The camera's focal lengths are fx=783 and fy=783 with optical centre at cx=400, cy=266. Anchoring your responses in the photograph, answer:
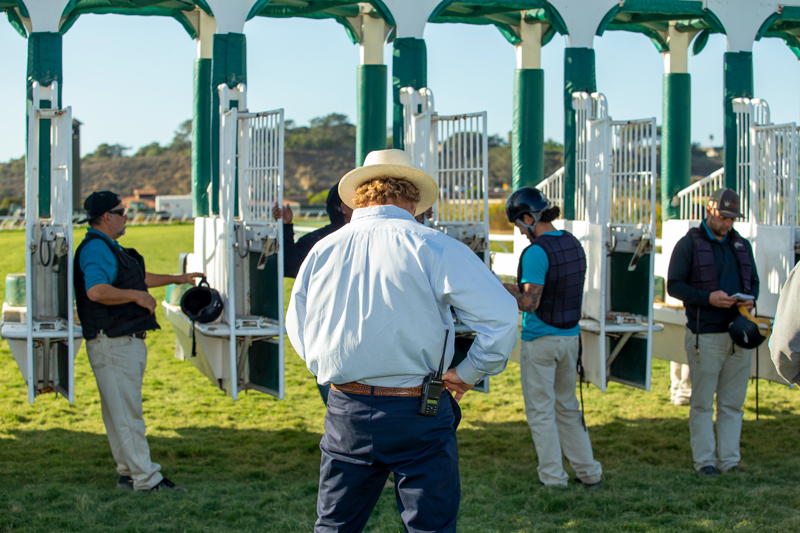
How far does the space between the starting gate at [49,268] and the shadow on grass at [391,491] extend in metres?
0.60

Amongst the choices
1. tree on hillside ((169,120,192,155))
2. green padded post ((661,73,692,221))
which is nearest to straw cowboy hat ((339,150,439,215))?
green padded post ((661,73,692,221))

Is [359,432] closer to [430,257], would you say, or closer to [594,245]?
[430,257]

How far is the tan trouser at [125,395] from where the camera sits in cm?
409

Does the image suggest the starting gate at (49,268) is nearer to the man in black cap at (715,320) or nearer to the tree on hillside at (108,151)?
the man in black cap at (715,320)

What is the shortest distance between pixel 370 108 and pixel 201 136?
1375 mm

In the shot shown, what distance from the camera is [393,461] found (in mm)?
2174

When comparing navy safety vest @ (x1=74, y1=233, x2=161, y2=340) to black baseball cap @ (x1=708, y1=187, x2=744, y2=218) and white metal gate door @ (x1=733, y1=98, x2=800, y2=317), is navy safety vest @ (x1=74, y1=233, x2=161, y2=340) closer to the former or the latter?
black baseball cap @ (x1=708, y1=187, x2=744, y2=218)

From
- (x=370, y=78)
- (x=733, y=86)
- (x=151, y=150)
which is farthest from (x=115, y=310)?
(x=151, y=150)

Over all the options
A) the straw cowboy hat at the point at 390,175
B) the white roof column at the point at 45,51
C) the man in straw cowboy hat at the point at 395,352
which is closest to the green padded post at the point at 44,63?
the white roof column at the point at 45,51

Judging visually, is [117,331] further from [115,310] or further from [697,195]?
[697,195]

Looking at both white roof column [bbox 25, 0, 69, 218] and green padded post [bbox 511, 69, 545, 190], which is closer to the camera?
white roof column [bbox 25, 0, 69, 218]

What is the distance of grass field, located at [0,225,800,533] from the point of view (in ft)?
12.0

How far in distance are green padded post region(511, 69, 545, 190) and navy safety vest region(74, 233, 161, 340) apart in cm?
263

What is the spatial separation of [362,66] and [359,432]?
408 cm
